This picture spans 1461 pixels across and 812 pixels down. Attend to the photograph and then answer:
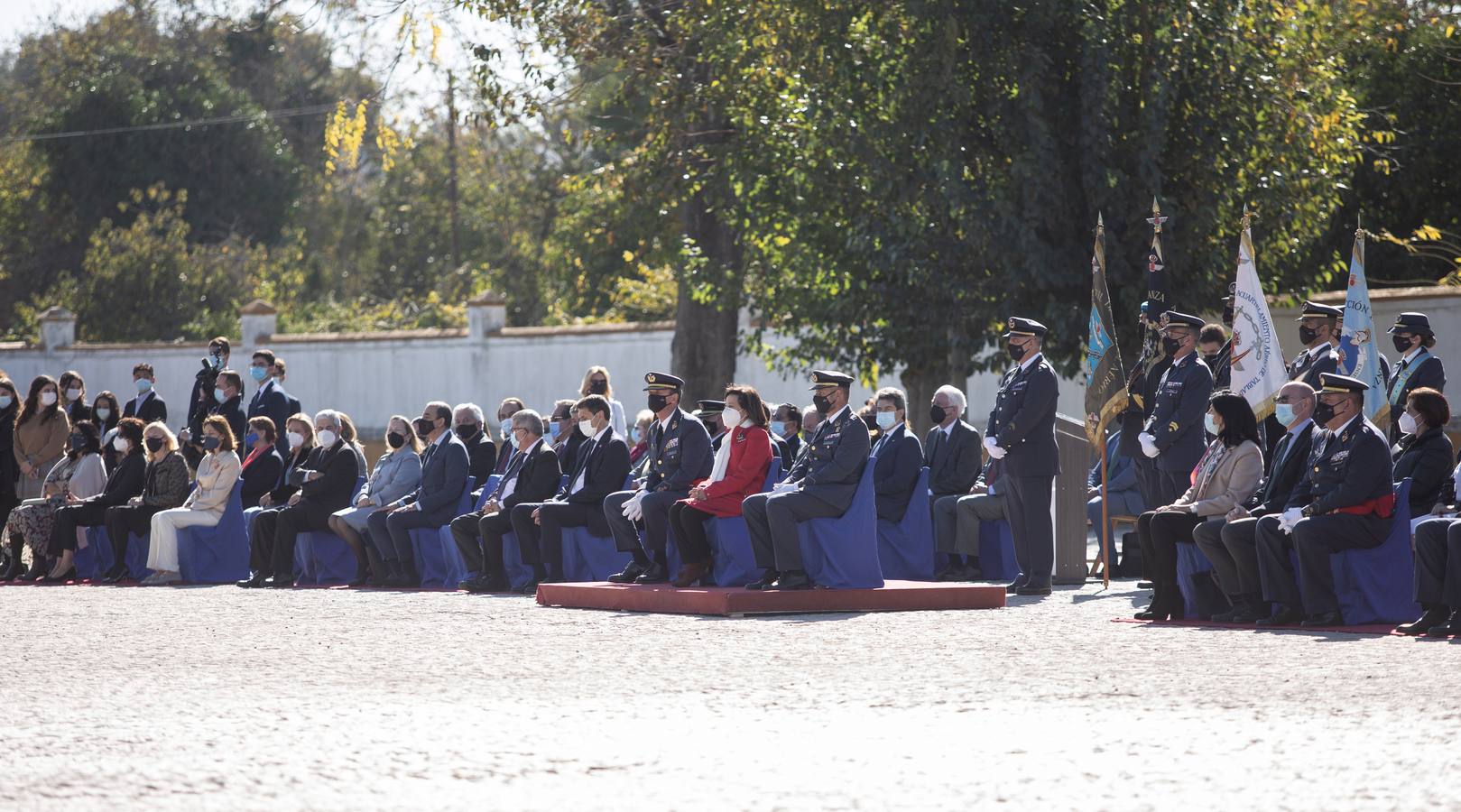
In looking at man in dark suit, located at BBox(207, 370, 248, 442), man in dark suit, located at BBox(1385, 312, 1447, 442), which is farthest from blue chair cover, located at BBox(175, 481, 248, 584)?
man in dark suit, located at BBox(1385, 312, 1447, 442)

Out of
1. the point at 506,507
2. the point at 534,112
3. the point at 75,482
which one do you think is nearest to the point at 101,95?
the point at 534,112

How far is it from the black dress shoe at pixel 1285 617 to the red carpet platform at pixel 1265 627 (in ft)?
0.16

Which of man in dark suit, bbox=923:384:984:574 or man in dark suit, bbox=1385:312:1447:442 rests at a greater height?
man in dark suit, bbox=1385:312:1447:442

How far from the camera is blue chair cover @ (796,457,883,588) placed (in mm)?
14172

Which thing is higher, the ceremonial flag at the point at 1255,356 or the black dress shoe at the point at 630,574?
the ceremonial flag at the point at 1255,356

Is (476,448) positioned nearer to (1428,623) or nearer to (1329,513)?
(1329,513)

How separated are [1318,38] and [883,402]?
10.3m

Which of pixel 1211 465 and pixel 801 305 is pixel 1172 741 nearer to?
pixel 1211 465

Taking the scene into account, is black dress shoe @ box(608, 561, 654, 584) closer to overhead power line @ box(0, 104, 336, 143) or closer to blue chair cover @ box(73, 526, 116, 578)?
blue chair cover @ box(73, 526, 116, 578)

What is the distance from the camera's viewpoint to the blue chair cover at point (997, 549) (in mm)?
16500

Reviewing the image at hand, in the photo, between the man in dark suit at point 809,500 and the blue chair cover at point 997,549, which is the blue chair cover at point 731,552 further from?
the blue chair cover at point 997,549

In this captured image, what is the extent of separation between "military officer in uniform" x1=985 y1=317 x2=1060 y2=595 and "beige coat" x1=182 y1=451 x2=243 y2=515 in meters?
6.83

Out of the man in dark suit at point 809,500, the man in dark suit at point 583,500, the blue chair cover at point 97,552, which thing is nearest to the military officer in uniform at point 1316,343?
the man in dark suit at point 809,500

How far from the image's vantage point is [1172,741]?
25.7 feet
